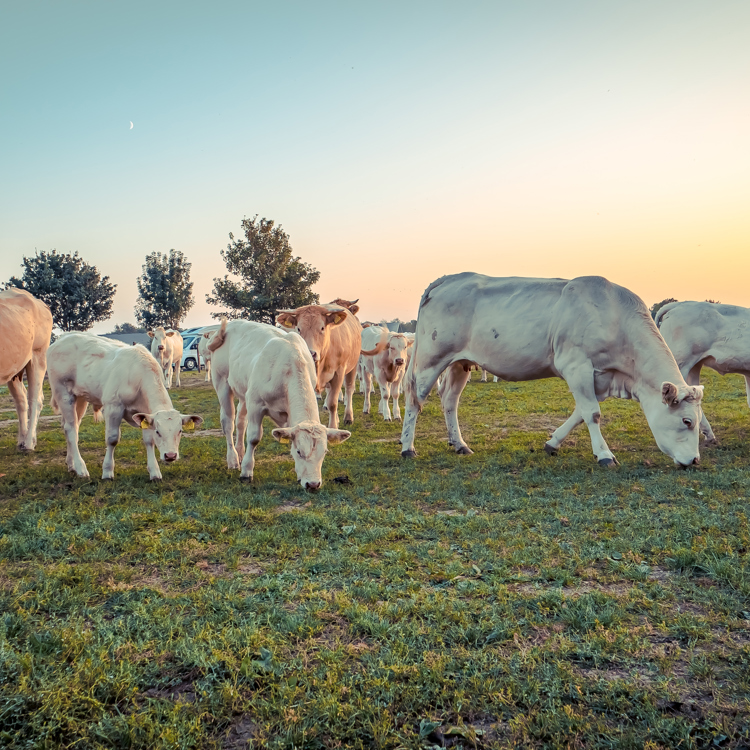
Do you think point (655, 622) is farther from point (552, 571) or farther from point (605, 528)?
point (605, 528)

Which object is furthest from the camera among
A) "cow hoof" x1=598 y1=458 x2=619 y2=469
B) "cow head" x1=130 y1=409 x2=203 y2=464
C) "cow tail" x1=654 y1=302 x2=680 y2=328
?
"cow tail" x1=654 y1=302 x2=680 y2=328

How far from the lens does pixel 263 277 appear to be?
4775 centimetres

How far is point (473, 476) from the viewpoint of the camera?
7785 mm

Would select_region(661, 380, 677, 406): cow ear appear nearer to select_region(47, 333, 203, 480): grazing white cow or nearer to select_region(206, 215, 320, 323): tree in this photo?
select_region(47, 333, 203, 480): grazing white cow

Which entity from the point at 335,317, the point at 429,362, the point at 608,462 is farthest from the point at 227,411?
the point at 608,462

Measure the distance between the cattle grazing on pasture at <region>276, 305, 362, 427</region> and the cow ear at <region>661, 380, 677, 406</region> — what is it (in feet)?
17.8

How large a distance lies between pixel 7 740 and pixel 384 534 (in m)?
3.22

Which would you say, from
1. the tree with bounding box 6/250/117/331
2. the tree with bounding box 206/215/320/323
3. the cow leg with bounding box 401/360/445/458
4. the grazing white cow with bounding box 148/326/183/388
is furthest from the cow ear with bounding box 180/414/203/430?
the tree with bounding box 6/250/117/331

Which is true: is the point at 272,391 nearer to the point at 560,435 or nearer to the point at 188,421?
the point at 188,421

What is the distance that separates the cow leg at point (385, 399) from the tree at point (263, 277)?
106 feet

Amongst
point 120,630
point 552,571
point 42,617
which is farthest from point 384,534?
point 42,617

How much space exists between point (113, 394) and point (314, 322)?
3.88m

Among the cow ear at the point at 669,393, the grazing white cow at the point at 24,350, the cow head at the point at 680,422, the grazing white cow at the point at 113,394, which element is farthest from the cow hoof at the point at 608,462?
the grazing white cow at the point at 24,350

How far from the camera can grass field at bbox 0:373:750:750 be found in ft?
8.54
